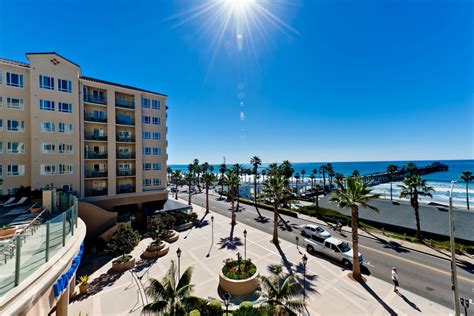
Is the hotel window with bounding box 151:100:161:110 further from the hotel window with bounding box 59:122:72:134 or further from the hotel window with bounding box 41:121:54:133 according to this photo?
the hotel window with bounding box 41:121:54:133

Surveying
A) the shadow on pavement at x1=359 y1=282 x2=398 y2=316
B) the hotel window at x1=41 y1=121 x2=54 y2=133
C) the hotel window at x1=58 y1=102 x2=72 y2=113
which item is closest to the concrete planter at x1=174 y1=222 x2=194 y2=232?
the hotel window at x1=41 y1=121 x2=54 y2=133

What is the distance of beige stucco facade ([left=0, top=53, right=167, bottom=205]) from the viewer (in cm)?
2448

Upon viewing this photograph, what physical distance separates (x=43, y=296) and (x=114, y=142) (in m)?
27.1

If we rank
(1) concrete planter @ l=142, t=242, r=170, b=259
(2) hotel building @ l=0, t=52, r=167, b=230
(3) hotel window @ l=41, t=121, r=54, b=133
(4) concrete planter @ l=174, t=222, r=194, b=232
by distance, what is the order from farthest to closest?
1. (4) concrete planter @ l=174, t=222, r=194, b=232
2. (3) hotel window @ l=41, t=121, r=54, b=133
3. (2) hotel building @ l=0, t=52, r=167, b=230
4. (1) concrete planter @ l=142, t=242, r=170, b=259

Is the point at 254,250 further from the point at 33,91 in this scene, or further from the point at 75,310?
the point at 33,91

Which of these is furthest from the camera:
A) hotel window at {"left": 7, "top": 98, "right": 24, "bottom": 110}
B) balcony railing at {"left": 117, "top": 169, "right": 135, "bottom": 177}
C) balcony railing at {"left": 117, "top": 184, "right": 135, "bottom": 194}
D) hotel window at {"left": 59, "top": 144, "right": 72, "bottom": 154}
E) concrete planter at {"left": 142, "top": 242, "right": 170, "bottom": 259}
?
balcony railing at {"left": 117, "top": 169, "right": 135, "bottom": 177}

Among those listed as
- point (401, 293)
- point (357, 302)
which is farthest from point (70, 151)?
point (401, 293)

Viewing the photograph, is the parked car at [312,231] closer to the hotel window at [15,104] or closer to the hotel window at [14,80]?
the hotel window at [15,104]

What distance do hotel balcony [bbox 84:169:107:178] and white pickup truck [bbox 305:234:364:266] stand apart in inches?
1162

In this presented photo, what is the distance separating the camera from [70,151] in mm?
27047

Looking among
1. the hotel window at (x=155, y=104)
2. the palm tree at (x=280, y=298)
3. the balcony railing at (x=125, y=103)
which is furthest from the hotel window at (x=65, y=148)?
the palm tree at (x=280, y=298)

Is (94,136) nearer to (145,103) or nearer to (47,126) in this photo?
(47,126)

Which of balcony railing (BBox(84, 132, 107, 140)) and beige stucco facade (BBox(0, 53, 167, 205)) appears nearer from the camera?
beige stucco facade (BBox(0, 53, 167, 205))

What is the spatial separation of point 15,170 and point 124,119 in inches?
553
